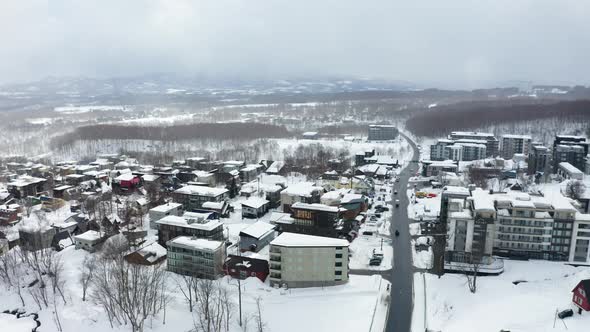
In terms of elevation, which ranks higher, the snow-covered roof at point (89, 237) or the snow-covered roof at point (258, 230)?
the snow-covered roof at point (258, 230)

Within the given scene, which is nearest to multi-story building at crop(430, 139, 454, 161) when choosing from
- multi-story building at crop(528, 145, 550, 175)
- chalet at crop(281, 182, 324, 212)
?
multi-story building at crop(528, 145, 550, 175)

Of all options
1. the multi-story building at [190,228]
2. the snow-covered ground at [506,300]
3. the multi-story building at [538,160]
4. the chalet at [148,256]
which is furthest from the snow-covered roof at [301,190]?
the multi-story building at [538,160]

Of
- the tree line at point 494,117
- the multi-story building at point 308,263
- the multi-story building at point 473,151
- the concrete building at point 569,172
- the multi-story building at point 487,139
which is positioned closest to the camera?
the multi-story building at point 308,263

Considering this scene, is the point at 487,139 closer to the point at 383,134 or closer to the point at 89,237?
the point at 383,134

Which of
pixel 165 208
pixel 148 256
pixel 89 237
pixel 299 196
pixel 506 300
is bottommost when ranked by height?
pixel 506 300

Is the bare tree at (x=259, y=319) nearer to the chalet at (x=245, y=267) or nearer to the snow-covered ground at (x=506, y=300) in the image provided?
the chalet at (x=245, y=267)

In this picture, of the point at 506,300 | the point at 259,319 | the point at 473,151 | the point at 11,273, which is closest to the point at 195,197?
the point at 11,273
